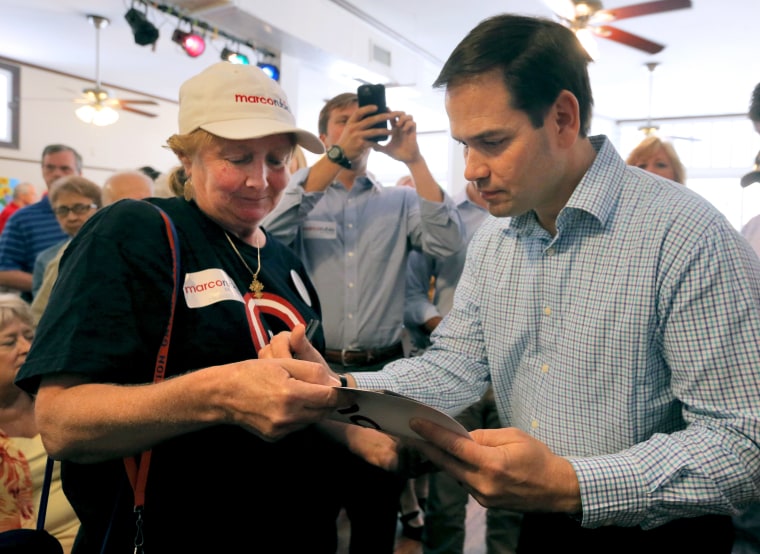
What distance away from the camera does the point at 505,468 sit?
3.28 ft

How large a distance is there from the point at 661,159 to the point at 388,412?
269 cm

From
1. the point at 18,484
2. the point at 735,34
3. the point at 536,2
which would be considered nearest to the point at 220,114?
the point at 18,484

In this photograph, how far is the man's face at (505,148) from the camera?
1.29 meters

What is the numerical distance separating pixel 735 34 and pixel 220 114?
26.7ft

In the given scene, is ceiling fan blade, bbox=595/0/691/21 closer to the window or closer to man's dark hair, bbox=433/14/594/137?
man's dark hair, bbox=433/14/594/137

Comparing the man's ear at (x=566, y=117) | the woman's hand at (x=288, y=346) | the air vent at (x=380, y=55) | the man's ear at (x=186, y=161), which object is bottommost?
the woman's hand at (x=288, y=346)

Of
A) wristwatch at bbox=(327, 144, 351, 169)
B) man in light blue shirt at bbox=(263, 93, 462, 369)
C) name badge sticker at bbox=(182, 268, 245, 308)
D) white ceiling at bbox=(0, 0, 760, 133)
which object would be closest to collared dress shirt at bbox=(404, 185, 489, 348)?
man in light blue shirt at bbox=(263, 93, 462, 369)

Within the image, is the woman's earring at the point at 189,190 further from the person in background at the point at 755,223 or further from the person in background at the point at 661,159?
the person in background at the point at 661,159

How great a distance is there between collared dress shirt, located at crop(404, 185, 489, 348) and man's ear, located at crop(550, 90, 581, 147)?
4.80ft

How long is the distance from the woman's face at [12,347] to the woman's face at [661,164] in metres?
2.89

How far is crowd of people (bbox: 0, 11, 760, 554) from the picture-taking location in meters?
0.98

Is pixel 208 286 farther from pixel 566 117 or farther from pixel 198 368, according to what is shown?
pixel 566 117

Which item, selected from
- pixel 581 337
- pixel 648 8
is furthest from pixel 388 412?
pixel 648 8

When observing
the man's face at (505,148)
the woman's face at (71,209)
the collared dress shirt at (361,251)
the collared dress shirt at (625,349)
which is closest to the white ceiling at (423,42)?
the woman's face at (71,209)
